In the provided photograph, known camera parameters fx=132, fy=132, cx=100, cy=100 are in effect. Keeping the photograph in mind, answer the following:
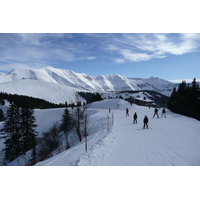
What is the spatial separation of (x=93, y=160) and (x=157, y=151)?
430 centimetres

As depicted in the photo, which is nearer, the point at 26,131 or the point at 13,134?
the point at 13,134

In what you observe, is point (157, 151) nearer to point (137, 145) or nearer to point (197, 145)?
point (137, 145)

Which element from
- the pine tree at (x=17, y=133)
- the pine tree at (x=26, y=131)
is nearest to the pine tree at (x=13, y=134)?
the pine tree at (x=17, y=133)

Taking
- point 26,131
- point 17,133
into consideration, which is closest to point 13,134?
point 17,133

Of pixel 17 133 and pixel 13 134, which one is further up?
pixel 17 133

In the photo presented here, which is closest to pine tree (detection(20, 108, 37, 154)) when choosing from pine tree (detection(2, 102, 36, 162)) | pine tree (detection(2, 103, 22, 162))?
pine tree (detection(2, 102, 36, 162))

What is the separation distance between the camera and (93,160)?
25.4 ft

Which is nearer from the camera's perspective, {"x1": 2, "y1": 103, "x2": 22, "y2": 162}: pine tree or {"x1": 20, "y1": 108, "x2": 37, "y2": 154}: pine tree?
{"x1": 2, "y1": 103, "x2": 22, "y2": 162}: pine tree

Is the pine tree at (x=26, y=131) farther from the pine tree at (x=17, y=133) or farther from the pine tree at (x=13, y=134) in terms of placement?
the pine tree at (x=13, y=134)

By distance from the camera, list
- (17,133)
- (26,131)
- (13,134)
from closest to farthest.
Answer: (17,133), (13,134), (26,131)

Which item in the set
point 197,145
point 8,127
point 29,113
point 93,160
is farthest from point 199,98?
point 8,127

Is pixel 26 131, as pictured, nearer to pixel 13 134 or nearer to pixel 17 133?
pixel 17 133

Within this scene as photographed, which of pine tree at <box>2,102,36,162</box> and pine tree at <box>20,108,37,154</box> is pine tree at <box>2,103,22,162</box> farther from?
pine tree at <box>20,108,37,154</box>

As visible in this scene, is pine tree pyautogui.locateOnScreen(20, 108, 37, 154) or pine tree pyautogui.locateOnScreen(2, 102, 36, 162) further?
pine tree pyautogui.locateOnScreen(20, 108, 37, 154)
